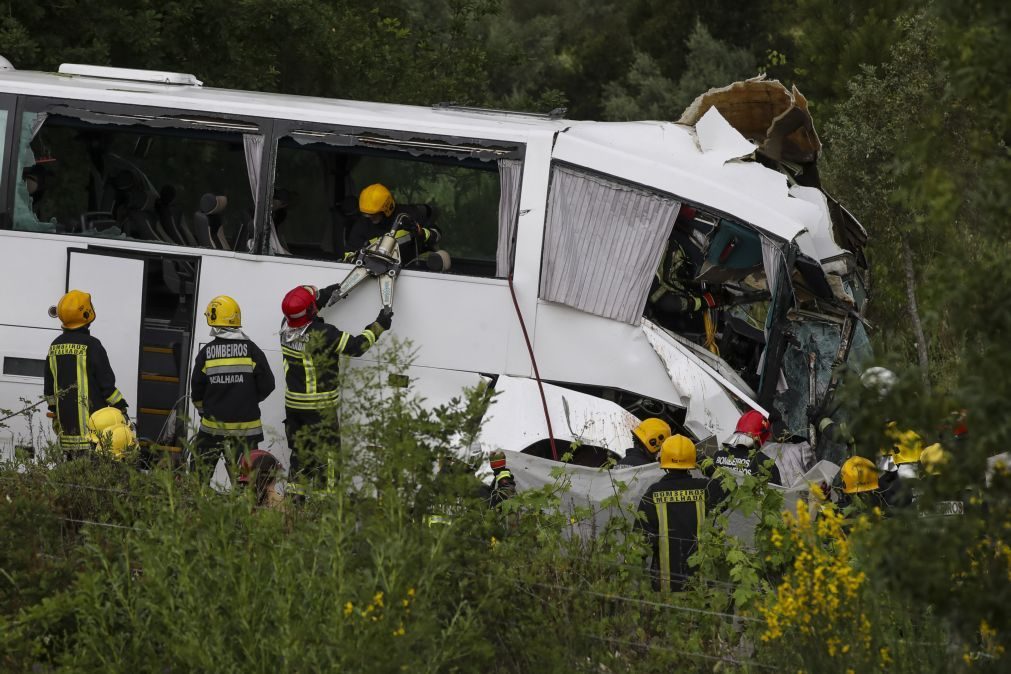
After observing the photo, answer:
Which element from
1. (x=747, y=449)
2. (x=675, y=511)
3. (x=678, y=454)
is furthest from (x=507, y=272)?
(x=675, y=511)

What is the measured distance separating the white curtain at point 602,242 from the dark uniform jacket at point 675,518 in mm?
1942

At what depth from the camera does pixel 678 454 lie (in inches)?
277

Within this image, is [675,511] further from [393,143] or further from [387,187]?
[387,187]

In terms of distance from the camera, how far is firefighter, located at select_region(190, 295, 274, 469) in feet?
27.7

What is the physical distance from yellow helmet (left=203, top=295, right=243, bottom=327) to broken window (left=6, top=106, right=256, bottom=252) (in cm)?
73

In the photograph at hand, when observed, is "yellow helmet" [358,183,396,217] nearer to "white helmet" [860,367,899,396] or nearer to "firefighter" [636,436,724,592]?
"firefighter" [636,436,724,592]

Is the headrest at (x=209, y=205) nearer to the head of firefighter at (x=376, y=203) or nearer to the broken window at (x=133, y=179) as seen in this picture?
the broken window at (x=133, y=179)

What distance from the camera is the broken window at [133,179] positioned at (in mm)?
→ 9070

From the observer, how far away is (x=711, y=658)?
569 centimetres

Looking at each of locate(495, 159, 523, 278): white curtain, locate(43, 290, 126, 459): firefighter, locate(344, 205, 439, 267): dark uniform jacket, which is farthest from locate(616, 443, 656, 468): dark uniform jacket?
locate(43, 290, 126, 459): firefighter

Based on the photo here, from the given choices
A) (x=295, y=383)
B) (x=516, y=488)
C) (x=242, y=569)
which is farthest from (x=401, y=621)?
(x=295, y=383)

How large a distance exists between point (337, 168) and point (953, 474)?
283 inches

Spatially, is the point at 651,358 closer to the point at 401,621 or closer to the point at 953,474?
the point at 401,621

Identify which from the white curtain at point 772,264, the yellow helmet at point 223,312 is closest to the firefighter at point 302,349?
the yellow helmet at point 223,312
